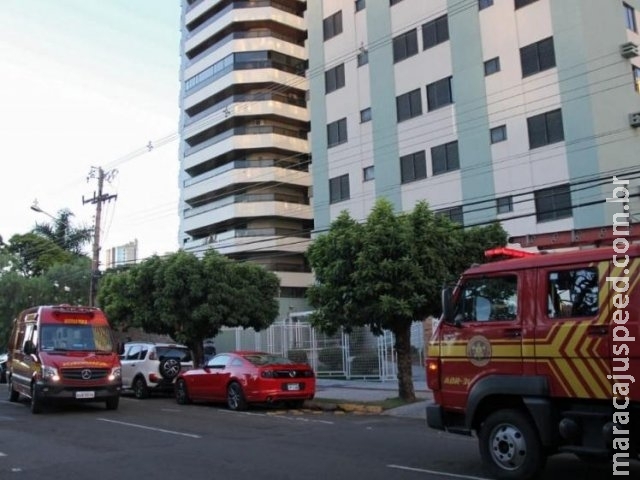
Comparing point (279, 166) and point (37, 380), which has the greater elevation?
point (279, 166)

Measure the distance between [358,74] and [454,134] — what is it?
313 inches

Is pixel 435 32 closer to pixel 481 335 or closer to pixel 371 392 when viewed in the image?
pixel 371 392

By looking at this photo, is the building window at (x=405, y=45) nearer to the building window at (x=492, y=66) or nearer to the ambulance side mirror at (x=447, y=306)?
the building window at (x=492, y=66)

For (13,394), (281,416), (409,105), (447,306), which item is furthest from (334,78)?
(447,306)

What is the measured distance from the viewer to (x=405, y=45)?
113ft

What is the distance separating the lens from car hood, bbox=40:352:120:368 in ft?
50.7

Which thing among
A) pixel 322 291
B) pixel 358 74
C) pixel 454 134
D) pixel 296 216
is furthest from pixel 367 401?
pixel 296 216

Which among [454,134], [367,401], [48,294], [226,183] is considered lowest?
[367,401]

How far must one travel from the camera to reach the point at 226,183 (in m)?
52.3

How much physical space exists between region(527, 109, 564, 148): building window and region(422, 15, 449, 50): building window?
6776 millimetres

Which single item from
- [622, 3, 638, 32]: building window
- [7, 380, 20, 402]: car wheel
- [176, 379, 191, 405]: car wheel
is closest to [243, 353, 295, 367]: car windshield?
[176, 379, 191, 405]: car wheel

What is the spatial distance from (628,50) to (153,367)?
22688 mm

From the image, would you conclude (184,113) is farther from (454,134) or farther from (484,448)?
(484,448)

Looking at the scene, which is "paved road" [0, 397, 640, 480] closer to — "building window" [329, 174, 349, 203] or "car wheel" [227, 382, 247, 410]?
"car wheel" [227, 382, 247, 410]
